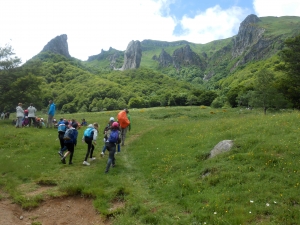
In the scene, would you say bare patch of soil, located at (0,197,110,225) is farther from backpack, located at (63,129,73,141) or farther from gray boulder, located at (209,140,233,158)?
gray boulder, located at (209,140,233,158)

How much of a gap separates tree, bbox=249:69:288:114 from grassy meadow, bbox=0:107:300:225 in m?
20.2

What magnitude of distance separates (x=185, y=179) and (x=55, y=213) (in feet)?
18.6

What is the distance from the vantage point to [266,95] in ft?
120

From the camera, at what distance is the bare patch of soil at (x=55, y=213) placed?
9352 mm

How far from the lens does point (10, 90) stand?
36.6 meters

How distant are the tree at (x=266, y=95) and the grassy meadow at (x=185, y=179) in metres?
20.2

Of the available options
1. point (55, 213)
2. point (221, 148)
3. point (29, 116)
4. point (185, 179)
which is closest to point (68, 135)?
point (55, 213)

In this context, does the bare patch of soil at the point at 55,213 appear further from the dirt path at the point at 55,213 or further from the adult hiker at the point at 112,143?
the adult hiker at the point at 112,143

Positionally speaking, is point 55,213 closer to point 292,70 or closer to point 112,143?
point 112,143

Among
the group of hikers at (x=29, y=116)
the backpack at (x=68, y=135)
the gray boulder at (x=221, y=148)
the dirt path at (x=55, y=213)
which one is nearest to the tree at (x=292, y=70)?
the gray boulder at (x=221, y=148)

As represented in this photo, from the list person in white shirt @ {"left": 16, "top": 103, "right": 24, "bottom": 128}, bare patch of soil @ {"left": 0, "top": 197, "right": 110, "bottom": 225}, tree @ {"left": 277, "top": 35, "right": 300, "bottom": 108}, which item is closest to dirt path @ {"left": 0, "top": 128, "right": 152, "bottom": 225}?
bare patch of soil @ {"left": 0, "top": 197, "right": 110, "bottom": 225}

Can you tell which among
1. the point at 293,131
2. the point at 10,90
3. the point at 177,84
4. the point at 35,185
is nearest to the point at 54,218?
the point at 35,185

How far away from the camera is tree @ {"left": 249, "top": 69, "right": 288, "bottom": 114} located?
119ft

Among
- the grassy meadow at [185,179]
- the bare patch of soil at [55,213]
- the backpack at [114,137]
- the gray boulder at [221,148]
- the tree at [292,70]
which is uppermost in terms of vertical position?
the tree at [292,70]
